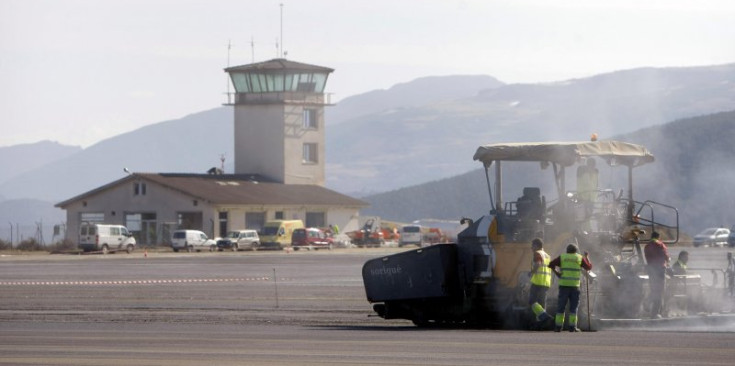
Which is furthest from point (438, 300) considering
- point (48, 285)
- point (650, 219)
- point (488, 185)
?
point (48, 285)

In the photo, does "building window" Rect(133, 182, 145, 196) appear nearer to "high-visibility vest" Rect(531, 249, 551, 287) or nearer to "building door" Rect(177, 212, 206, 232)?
"building door" Rect(177, 212, 206, 232)

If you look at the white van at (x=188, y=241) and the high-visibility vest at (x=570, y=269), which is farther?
the white van at (x=188, y=241)

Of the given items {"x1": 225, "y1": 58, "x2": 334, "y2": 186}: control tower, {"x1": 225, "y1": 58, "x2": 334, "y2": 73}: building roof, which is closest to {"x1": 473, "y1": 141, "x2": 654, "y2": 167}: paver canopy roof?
{"x1": 225, "y1": 58, "x2": 334, "y2": 186}: control tower

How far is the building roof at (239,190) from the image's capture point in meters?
89.6

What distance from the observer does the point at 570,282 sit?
22.7 m

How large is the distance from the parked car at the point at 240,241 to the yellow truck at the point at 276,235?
1.64ft

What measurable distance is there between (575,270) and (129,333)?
746cm

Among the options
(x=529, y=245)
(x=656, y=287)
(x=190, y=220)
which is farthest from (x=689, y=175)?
(x=190, y=220)

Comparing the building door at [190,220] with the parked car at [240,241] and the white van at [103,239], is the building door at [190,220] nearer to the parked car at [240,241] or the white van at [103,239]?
the parked car at [240,241]

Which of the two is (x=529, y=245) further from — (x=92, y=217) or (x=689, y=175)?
(x=92, y=217)

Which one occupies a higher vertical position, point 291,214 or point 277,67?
point 277,67

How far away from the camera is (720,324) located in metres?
23.9

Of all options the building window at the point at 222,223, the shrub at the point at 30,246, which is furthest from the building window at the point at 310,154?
the shrub at the point at 30,246

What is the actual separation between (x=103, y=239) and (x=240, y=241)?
30.4 feet
